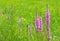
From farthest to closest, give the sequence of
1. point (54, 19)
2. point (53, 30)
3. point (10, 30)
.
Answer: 1. point (54, 19)
2. point (53, 30)
3. point (10, 30)

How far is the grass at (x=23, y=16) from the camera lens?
305 cm

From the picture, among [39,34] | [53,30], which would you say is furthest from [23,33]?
[53,30]

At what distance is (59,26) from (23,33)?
1827 millimetres

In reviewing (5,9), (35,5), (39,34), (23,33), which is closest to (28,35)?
(23,33)

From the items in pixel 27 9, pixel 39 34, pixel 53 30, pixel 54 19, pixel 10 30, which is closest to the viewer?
pixel 39 34

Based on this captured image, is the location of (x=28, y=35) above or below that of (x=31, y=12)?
below

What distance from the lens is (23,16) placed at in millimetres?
5148

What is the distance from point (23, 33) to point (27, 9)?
2.73 metres

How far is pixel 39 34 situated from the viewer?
277cm

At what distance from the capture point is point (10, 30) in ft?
10.1

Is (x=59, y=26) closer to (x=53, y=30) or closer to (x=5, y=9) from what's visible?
(x=53, y=30)

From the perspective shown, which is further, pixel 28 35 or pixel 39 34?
pixel 28 35

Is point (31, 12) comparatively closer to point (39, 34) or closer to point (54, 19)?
point (54, 19)

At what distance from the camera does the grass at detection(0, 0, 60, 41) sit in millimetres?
3053
